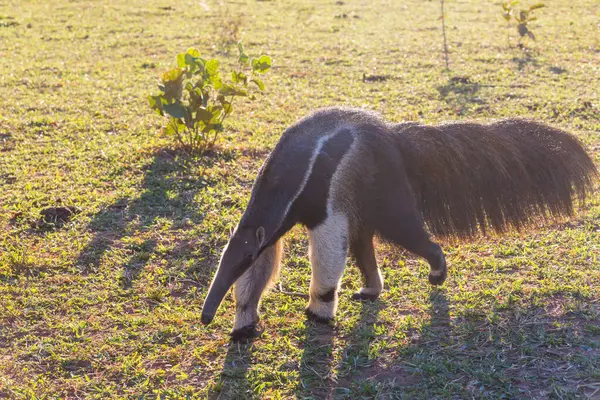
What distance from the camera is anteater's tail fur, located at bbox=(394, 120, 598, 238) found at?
4.18 m

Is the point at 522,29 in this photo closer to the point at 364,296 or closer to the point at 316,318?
the point at 364,296

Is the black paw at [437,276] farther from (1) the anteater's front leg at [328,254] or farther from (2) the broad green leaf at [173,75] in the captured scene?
(2) the broad green leaf at [173,75]

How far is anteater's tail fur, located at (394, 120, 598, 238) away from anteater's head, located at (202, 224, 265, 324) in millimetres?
1092

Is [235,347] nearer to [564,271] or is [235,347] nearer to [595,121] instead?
[564,271]

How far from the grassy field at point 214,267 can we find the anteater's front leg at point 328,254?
286mm

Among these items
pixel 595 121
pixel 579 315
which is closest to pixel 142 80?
pixel 595 121

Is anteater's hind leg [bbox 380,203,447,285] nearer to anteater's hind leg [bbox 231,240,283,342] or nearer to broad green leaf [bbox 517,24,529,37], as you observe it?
anteater's hind leg [bbox 231,240,283,342]

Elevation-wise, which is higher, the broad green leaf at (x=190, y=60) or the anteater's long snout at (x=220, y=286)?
the broad green leaf at (x=190, y=60)

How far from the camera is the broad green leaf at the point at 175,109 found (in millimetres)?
6285

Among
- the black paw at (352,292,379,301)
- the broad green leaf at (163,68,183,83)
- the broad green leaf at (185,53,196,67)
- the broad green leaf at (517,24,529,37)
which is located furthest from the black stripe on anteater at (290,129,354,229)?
the broad green leaf at (517,24,529,37)

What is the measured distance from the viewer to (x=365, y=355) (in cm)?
375

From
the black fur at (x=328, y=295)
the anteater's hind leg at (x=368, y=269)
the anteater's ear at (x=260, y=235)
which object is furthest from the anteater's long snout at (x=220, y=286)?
the anteater's hind leg at (x=368, y=269)

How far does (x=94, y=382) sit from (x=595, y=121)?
6.18 metres

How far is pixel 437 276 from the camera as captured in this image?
4.25m
